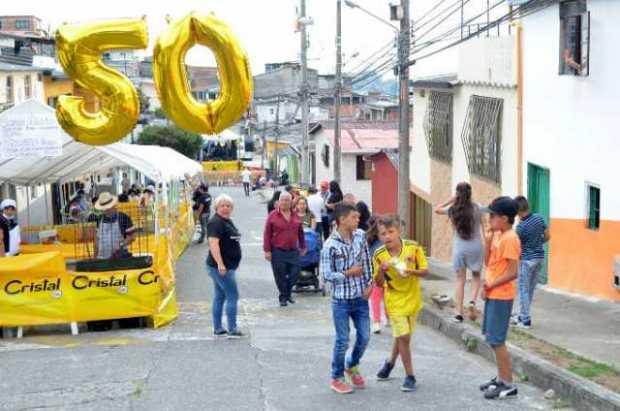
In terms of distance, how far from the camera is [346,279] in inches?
308

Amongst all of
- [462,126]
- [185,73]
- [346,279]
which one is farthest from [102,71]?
[462,126]

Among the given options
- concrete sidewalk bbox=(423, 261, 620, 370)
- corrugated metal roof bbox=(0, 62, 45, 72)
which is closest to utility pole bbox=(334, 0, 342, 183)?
corrugated metal roof bbox=(0, 62, 45, 72)

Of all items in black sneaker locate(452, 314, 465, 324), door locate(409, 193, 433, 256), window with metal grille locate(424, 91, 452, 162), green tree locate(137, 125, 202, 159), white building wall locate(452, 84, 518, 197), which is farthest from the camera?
green tree locate(137, 125, 202, 159)

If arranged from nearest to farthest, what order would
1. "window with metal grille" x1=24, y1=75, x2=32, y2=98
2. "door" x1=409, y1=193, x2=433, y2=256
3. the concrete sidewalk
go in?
the concrete sidewalk
"door" x1=409, y1=193, x2=433, y2=256
"window with metal grille" x1=24, y1=75, x2=32, y2=98

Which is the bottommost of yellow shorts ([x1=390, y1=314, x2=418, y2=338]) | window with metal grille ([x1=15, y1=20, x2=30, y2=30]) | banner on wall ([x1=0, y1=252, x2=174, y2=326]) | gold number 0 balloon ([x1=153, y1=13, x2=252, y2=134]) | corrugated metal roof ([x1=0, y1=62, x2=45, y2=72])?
banner on wall ([x1=0, y1=252, x2=174, y2=326])

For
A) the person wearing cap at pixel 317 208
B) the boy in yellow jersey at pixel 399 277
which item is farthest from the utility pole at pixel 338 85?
the boy in yellow jersey at pixel 399 277

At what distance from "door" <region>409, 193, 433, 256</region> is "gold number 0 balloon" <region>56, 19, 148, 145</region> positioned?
18779 mm

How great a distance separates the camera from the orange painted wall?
12305 mm

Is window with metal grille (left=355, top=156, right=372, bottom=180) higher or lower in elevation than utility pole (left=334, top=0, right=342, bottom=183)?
lower

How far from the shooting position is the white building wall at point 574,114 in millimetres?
12273

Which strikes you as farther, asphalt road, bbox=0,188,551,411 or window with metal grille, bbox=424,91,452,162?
window with metal grille, bbox=424,91,452,162

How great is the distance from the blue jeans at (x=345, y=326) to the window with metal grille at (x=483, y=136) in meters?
10.3

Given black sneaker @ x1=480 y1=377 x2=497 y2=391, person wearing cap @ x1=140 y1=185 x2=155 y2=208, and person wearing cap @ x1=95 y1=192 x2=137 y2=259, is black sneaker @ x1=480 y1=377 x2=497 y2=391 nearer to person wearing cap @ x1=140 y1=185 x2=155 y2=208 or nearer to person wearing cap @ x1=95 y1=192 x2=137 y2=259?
person wearing cap @ x1=95 y1=192 x2=137 y2=259

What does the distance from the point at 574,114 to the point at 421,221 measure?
14835 millimetres
